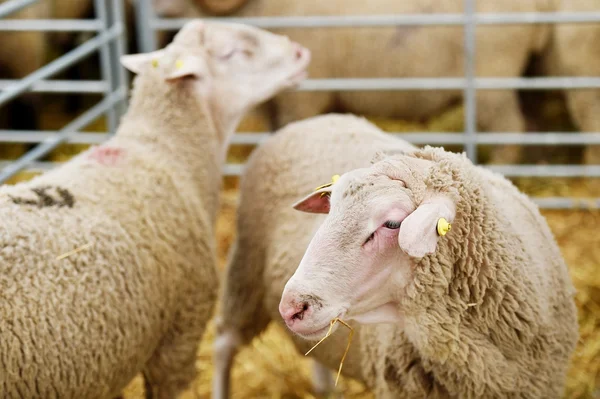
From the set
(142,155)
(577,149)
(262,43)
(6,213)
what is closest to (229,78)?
(262,43)

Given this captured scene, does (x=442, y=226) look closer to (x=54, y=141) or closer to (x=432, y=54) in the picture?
(x=54, y=141)

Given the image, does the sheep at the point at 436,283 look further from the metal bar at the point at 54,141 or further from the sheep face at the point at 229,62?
the metal bar at the point at 54,141

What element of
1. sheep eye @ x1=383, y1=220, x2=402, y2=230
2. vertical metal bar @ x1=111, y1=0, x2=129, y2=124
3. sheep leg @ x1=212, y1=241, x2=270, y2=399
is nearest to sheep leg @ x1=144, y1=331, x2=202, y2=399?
sheep leg @ x1=212, y1=241, x2=270, y2=399

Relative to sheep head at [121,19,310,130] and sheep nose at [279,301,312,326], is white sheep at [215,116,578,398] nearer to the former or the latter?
sheep nose at [279,301,312,326]

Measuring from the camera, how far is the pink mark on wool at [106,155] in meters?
2.66

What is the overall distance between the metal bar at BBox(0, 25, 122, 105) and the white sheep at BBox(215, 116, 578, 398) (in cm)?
137

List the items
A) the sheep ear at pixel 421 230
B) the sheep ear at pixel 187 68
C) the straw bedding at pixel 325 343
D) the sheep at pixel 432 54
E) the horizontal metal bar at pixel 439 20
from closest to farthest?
the sheep ear at pixel 421 230 → the sheep ear at pixel 187 68 → the straw bedding at pixel 325 343 → the horizontal metal bar at pixel 439 20 → the sheep at pixel 432 54

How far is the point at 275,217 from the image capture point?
2762 millimetres

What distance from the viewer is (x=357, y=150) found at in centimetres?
259

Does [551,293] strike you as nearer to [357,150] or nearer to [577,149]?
[357,150]

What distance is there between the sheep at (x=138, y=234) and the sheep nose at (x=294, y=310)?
27.9 inches

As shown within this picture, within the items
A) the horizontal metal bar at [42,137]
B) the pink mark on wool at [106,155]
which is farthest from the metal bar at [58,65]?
the horizontal metal bar at [42,137]

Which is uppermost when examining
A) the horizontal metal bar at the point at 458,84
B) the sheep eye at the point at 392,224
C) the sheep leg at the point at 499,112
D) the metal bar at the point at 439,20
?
the metal bar at the point at 439,20

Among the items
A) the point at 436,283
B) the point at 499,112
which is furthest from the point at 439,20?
the point at 436,283
